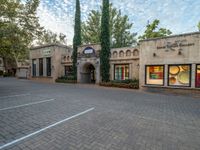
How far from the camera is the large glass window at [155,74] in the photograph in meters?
14.2

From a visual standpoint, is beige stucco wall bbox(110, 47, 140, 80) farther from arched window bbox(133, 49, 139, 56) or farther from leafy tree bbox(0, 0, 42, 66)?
leafy tree bbox(0, 0, 42, 66)

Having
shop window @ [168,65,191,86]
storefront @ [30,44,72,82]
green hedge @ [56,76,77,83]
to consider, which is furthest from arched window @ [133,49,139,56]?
storefront @ [30,44,72,82]

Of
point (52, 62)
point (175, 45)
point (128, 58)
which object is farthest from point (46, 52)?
point (175, 45)

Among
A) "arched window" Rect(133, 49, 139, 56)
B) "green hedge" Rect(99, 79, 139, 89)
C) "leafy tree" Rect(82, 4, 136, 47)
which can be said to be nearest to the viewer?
"green hedge" Rect(99, 79, 139, 89)

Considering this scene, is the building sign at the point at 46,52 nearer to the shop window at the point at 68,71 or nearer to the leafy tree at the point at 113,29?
the shop window at the point at 68,71

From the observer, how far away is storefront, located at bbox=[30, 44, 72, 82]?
942 inches

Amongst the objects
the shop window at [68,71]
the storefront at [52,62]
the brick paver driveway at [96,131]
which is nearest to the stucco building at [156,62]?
the shop window at [68,71]

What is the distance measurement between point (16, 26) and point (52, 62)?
1127 cm

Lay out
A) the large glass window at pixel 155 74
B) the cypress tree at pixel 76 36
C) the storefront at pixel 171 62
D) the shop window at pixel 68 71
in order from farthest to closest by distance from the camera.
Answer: the shop window at pixel 68 71 < the cypress tree at pixel 76 36 < the large glass window at pixel 155 74 < the storefront at pixel 171 62

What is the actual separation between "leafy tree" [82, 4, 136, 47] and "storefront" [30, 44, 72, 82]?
804 centimetres

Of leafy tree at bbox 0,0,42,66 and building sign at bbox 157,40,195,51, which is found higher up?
leafy tree at bbox 0,0,42,66

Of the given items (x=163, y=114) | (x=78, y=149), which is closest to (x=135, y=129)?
(x=78, y=149)

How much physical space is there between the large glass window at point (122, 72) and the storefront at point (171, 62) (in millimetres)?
3077

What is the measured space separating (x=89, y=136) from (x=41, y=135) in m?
1.41
